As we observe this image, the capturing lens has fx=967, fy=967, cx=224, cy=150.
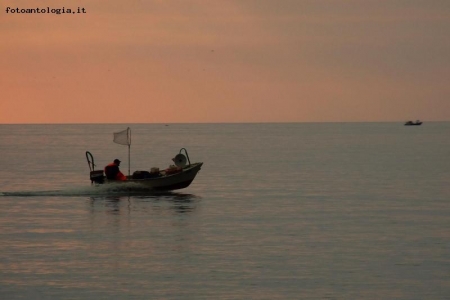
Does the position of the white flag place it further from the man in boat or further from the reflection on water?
the reflection on water

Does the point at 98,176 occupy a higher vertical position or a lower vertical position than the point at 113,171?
lower

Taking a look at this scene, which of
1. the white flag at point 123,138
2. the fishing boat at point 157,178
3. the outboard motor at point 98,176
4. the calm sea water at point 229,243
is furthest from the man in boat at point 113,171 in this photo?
the white flag at point 123,138

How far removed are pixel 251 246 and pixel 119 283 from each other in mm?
7289

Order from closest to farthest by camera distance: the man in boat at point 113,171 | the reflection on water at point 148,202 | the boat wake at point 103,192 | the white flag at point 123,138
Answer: the reflection on water at point 148,202, the man in boat at point 113,171, the boat wake at point 103,192, the white flag at point 123,138

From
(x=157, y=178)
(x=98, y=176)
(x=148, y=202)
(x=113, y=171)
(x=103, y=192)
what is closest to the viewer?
(x=148, y=202)

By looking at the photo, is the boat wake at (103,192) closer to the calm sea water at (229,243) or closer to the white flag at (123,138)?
the calm sea water at (229,243)

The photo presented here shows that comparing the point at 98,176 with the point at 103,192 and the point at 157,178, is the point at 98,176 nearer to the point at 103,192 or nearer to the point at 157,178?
the point at 103,192

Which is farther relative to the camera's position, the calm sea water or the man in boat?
the man in boat

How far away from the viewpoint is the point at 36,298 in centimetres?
2381

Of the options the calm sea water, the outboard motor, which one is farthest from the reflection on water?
the outboard motor

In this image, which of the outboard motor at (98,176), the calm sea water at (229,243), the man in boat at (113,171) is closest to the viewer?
the calm sea water at (229,243)

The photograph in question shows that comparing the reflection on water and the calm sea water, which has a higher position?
the reflection on water

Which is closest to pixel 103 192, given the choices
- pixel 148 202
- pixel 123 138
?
pixel 123 138

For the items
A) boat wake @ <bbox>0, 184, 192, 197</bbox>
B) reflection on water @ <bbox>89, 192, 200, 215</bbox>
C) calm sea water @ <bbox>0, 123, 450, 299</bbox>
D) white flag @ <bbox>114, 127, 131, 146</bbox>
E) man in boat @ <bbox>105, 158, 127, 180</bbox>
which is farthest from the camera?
white flag @ <bbox>114, 127, 131, 146</bbox>
